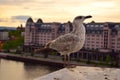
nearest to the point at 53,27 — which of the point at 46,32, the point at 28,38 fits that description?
the point at 46,32

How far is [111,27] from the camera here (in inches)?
660

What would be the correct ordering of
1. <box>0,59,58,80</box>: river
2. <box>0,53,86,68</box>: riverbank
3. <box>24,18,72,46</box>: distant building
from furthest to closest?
<box>24,18,72,46</box>: distant building → <box>0,53,86,68</box>: riverbank → <box>0,59,58,80</box>: river

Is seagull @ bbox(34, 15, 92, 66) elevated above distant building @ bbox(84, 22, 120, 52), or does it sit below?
above

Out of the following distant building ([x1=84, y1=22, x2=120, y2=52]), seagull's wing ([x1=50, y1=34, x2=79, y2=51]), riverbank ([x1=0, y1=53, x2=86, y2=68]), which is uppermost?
seagull's wing ([x1=50, y1=34, x2=79, y2=51])

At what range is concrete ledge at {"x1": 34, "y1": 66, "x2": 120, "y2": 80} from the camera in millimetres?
1045

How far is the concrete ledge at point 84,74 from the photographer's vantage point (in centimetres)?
105

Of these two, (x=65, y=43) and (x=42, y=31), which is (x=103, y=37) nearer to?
(x=42, y=31)

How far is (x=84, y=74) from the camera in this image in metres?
1.09

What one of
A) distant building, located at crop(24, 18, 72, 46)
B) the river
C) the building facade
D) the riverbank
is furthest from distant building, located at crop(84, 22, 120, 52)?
the river

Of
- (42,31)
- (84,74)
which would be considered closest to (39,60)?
(42,31)

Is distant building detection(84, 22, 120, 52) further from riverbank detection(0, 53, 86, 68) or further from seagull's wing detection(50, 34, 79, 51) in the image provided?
seagull's wing detection(50, 34, 79, 51)

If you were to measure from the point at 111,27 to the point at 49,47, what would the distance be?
1559 cm

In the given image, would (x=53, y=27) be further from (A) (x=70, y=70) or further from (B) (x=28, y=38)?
(A) (x=70, y=70)

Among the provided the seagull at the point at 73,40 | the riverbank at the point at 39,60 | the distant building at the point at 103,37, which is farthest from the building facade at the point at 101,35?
the seagull at the point at 73,40
